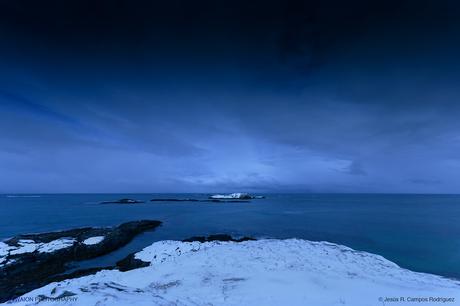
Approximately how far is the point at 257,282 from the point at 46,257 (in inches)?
736

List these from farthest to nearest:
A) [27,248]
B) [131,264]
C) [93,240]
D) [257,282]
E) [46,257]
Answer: [93,240] → [27,248] → [46,257] → [131,264] → [257,282]

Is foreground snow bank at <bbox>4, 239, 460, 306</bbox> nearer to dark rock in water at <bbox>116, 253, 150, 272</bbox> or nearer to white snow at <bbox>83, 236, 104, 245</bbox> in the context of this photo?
dark rock in water at <bbox>116, 253, 150, 272</bbox>

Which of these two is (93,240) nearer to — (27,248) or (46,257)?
(46,257)

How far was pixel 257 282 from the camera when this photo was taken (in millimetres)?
12711

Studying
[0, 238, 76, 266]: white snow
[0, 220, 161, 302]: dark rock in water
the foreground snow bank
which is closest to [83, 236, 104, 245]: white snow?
[0, 220, 161, 302]: dark rock in water

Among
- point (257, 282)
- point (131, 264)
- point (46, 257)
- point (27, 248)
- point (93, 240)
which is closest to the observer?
point (257, 282)

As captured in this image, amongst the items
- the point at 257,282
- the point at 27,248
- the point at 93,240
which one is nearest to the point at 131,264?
the point at 93,240

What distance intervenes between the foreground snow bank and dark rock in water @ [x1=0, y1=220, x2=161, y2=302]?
3.73 metres

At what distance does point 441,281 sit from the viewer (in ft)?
46.0

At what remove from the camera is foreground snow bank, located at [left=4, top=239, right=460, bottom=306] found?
10398 mm

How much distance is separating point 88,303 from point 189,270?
709cm

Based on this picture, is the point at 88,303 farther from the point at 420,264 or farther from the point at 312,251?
the point at 420,264

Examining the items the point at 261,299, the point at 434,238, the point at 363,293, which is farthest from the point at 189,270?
the point at 434,238

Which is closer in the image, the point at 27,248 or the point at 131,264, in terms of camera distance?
the point at 131,264
